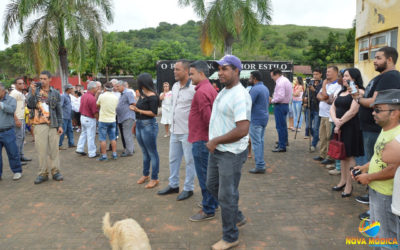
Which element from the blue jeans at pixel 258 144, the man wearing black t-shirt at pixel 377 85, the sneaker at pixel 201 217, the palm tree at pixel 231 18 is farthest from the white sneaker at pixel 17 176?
the palm tree at pixel 231 18

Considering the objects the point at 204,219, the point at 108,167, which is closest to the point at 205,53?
the point at 108,167

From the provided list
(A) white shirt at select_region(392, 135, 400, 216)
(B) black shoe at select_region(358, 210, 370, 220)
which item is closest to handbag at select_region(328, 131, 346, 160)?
(B) black shoe at select_region(358, 210, 370, 220)

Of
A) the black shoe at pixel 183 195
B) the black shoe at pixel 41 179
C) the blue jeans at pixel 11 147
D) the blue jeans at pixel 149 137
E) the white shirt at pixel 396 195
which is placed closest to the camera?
the white shirt at pixel 396 195

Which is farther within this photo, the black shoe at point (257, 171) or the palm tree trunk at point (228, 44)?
the palm tree trunk at point (228, 44)

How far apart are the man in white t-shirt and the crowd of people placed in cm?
2

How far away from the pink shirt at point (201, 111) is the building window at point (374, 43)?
26.1 feet

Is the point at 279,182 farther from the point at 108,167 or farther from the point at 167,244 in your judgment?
the point at 108,167

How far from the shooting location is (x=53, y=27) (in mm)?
13719

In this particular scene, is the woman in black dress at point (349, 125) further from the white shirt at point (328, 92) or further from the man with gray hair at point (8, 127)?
the man with gray hair at point (8, 127)

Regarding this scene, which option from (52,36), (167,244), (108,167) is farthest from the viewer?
(52,36)

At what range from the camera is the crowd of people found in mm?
2520

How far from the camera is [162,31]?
70125mm

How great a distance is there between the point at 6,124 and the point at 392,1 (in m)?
11.0

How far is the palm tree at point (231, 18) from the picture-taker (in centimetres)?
1711
